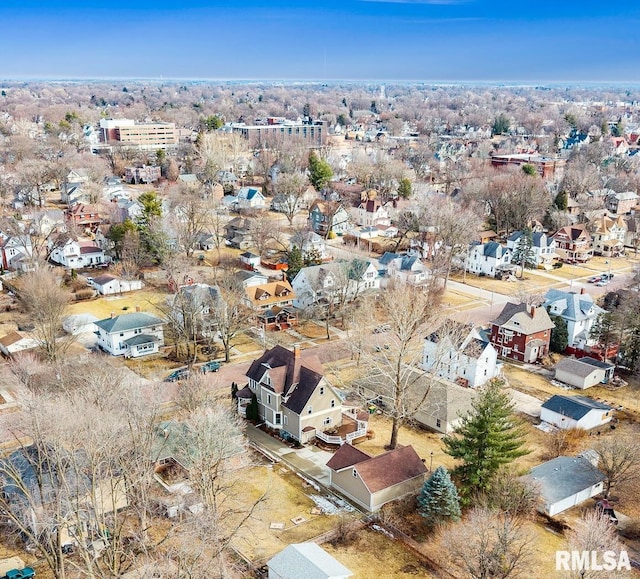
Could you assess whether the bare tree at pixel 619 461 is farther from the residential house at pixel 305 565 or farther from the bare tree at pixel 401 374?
the residential house at pixel 305 565

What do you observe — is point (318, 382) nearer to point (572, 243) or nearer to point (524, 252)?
point (524, 252)

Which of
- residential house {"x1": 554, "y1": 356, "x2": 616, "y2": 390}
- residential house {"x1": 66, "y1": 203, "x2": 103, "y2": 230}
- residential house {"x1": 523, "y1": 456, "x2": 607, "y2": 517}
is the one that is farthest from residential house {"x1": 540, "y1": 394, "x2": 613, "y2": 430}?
residential house {"x1": 66, "y1": 203, "x2": 103, "y2": 230}

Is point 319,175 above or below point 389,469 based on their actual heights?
above

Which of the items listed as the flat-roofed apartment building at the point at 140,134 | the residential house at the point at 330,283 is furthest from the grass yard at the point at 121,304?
the flat-roofed apartment building at the point at 140,134

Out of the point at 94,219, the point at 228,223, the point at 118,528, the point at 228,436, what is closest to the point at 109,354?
the point at 228,436

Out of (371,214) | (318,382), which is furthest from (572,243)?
(318,382)

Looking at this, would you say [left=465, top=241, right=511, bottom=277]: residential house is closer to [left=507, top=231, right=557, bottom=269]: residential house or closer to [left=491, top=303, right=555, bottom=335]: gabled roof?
[left=507, top=231, right=557, bottom=269]: residential house
